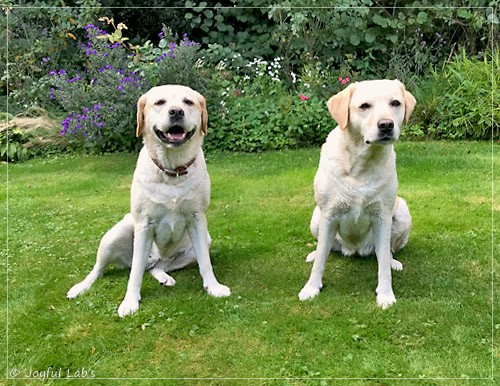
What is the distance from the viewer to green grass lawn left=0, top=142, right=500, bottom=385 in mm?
2779

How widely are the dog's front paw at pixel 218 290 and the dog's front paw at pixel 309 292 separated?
0.47 m

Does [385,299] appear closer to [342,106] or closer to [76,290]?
[342,106]

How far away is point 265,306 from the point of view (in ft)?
10.9

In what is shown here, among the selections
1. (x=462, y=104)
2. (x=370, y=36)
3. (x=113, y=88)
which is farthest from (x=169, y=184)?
(x=370, y=36)

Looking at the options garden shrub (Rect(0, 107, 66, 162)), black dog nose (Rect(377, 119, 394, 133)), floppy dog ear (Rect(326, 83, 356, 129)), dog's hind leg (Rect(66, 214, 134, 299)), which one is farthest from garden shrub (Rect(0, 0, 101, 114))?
black dog nose (Rect(377, 119, 394, 133))

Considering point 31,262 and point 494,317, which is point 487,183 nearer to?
point 494,317

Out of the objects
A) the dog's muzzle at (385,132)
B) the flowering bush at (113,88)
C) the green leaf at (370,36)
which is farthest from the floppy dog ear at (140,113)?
the green leaf at (370,36)

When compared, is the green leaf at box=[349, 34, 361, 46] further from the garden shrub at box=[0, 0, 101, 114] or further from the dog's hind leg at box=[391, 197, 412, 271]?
the dog's hind leg at box=[391, 197, 412, 271]

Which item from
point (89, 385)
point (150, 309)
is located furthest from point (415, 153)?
point (89, 385)

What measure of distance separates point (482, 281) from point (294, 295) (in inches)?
48.9

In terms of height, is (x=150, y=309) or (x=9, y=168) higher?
(x=150, y=309)

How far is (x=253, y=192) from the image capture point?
5.57m

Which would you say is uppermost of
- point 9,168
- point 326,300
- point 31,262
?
point 326,300

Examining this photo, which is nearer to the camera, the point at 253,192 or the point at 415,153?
the point at 253,192
